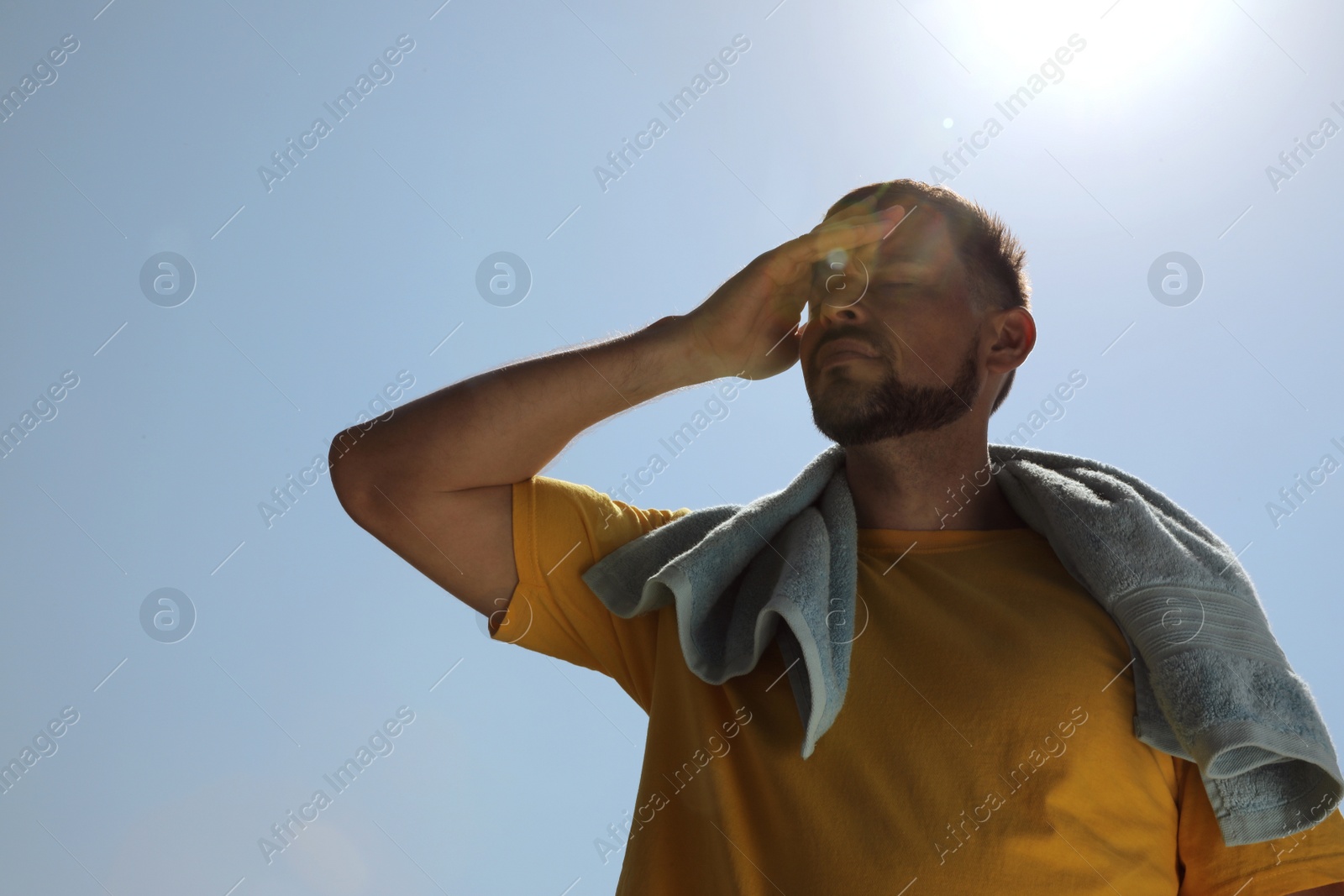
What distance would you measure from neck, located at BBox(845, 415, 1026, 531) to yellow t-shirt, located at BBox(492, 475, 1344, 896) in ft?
0.42

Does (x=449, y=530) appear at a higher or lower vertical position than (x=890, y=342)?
higher

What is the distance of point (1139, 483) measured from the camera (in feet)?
4.77

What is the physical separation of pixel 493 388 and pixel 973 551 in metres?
0.72

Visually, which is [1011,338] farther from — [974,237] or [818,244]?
[818,244]

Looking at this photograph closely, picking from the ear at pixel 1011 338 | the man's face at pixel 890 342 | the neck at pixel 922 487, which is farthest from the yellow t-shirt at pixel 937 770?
the ear at pixel 1011 338

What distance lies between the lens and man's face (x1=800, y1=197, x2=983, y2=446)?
4.64ft

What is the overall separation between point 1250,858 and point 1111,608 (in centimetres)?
32

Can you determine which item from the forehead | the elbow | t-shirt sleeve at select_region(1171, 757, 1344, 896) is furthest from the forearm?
t-shirt sleeve at select_region(1171, 757, 1344, 896)

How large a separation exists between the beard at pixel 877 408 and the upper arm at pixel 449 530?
49 cm

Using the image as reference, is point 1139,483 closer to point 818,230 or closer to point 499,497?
point 818,230

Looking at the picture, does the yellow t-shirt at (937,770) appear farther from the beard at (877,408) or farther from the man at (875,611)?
the beard at (877,408)

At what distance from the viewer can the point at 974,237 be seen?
1.62 meters

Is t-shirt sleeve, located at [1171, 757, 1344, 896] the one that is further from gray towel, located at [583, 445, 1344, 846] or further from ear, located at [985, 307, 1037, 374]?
ear, located at [985, 307, 1037, 374]

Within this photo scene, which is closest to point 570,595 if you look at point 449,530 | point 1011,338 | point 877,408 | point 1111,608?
point 449,530
